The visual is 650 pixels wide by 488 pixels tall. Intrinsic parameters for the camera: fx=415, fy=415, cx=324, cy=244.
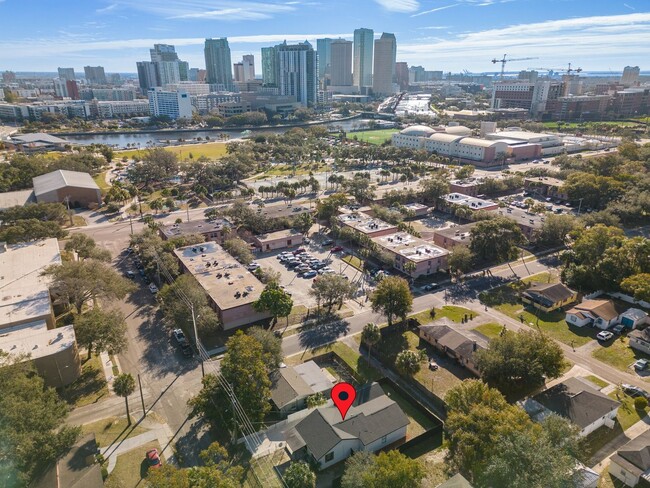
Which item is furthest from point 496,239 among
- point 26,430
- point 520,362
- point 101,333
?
point 26,430

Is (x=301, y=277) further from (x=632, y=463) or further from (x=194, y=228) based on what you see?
(x=632, y=463)

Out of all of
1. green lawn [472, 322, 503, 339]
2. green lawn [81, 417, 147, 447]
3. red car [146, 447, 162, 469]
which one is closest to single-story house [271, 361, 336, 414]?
red car [146, 447, 162, 469]

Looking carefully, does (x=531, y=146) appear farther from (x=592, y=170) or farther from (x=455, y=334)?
(x=455, y=334)

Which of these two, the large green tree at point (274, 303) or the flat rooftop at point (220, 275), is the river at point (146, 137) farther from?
the large green tree at point (274, 303)

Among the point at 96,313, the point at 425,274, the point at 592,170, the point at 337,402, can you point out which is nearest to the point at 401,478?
the point at 337,402

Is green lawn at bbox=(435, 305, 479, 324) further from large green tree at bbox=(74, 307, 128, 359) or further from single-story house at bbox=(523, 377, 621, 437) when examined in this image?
large green tree at bbox=(74, 307, 128, 359)

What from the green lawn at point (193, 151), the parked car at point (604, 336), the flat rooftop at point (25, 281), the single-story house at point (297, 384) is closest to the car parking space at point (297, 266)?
the single-story house at point (297, 384)
